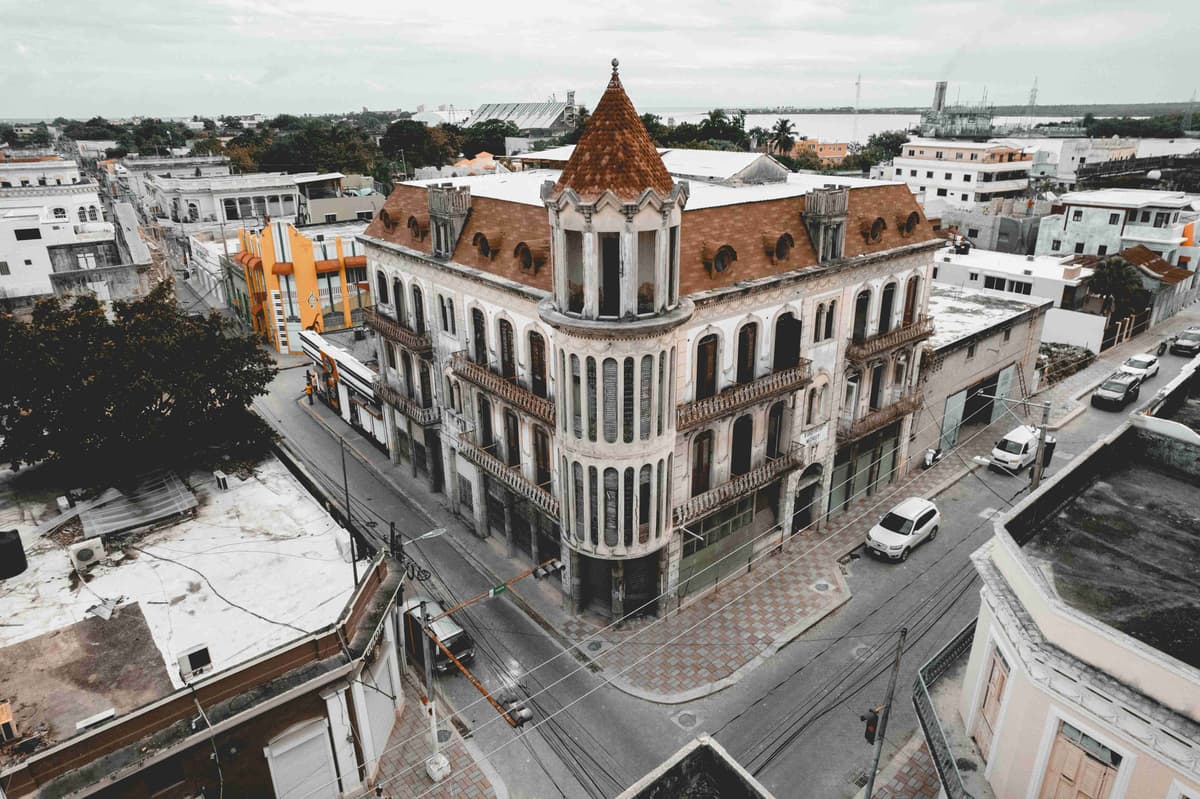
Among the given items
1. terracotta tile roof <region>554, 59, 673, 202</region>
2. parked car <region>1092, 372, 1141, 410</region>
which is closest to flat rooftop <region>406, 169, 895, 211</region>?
terracotta tile roof <region>554, 59, 673, 202</region>

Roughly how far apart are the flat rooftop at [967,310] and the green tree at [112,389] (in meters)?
37.3

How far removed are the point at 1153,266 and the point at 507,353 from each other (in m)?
67.3

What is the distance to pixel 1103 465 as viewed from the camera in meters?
21.0

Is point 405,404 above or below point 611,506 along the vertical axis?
below

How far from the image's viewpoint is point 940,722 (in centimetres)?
1919

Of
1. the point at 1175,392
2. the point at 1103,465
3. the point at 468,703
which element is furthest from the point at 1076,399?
the point at 468,703

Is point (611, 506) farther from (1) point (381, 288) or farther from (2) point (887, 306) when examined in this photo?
(1) point (381, 288)

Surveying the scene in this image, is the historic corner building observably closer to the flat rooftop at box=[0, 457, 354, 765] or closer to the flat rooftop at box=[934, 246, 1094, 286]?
the flat rooftop at box=[0, 457, 354, 765]

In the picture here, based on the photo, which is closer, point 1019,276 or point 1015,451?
point 1015,451

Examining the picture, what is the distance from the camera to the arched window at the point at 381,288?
41.4 metres

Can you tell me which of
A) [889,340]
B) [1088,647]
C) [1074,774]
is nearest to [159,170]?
[889,340]

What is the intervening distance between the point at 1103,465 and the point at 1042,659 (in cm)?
888

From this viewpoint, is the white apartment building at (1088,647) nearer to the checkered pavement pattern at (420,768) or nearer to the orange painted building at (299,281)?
the checkered pavement pattern at (420,768)

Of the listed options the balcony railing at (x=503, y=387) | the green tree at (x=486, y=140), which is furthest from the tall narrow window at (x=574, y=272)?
the green tree at (x=486, y=140)
